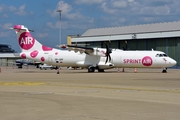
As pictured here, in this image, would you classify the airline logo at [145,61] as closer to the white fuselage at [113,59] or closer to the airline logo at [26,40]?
the white fuselage at [113,59]

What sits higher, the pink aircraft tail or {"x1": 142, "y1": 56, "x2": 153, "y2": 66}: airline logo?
the pink aircraft tail

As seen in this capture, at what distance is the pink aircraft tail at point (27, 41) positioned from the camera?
52.9 metres

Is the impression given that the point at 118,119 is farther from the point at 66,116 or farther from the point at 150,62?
the point at 150,62

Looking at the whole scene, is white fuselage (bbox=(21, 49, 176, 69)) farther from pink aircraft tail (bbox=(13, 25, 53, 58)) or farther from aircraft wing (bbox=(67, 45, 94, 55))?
aircraft wing (bbox=(67, 45, 94, 55))

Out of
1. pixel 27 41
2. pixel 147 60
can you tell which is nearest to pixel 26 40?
pixel 27 41

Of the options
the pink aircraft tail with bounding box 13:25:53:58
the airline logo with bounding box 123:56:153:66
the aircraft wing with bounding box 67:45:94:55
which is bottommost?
the airline logo with bounding box 123:56:153:66

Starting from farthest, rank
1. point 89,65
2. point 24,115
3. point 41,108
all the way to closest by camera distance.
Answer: point 89,65 → point 41,108 → point 24,115

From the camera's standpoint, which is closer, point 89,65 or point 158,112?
point 158,112

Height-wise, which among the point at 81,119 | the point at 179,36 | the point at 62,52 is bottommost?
the point at 81,119

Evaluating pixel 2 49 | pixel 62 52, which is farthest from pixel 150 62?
pixel 2 49

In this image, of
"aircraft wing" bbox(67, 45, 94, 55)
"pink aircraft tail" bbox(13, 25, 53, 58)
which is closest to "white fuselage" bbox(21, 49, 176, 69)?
"pink aircraft tail" bbox(13, 25, 53, 58)

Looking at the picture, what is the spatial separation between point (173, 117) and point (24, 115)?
15.6 ft

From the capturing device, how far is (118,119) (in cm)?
1051

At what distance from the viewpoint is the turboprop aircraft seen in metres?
47.0
